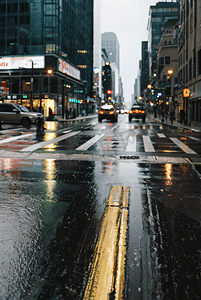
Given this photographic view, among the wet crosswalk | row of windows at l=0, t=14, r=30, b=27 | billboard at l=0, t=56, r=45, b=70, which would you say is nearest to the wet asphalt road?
the wet crosswalk

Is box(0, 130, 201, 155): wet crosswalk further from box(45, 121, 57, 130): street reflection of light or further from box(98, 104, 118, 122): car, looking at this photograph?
box(98, 104, 118, 122): car

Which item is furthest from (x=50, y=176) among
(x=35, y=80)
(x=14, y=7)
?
(x=14, y=7)

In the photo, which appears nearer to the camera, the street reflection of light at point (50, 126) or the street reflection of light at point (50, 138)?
the street reflection of light at point (50, 138)

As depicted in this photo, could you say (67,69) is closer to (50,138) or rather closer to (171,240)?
(50,138)

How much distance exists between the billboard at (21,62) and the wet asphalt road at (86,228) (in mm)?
48867

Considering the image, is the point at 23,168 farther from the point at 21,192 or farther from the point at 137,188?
the point at 137,188

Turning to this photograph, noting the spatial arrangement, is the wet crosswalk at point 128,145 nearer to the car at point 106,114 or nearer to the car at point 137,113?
the car at point 106,114

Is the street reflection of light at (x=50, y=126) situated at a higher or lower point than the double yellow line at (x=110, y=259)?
higher

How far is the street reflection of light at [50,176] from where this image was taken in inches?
231

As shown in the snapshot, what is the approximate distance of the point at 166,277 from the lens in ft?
9.52

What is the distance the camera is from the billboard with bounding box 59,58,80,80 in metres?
Result: 58.1

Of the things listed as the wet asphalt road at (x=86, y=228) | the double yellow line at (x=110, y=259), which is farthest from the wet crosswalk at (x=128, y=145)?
the double yellow line at (x=110, y=259)

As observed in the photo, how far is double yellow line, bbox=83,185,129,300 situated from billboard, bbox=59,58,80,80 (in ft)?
181

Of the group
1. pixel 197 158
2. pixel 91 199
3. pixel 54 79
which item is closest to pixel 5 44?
pixel 54 79
